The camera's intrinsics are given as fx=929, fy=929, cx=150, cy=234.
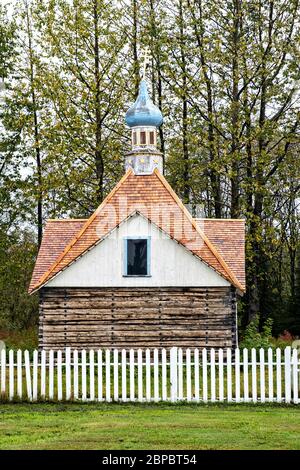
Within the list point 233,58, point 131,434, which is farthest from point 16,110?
point 131,434

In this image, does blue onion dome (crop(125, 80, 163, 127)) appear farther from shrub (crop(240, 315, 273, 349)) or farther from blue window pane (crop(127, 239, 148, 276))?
shrub (crop(240, 315, 273, 349))

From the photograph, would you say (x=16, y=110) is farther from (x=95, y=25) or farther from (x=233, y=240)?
(x=233, y=240)

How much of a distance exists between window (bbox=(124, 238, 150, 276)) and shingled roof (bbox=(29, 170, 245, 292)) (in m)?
0.68

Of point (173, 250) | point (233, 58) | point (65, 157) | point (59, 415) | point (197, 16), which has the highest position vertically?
point (197, 16)

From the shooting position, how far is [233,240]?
1160 inches

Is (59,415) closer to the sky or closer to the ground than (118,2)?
closer to the ground

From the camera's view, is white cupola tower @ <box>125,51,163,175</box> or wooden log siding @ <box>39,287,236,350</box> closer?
wooden log siding @ <box>39,287,236,350</box>

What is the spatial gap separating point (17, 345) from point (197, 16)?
16403 mm

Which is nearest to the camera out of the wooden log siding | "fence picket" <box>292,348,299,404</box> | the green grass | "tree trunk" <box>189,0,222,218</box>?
the green grass

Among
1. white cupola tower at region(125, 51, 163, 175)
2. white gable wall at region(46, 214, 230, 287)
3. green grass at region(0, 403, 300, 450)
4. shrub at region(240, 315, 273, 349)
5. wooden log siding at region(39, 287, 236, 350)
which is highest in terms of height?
white cupola tower at region(125, 51, 163, 175)

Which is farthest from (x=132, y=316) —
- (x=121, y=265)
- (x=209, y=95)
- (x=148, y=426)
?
(x=209, y=95)

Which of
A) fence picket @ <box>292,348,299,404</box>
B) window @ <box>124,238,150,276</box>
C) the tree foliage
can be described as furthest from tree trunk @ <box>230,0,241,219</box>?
fence picket @ <box>292,348,299,404</box>

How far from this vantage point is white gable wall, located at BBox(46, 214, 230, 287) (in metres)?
26.5

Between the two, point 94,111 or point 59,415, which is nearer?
point 59,415
